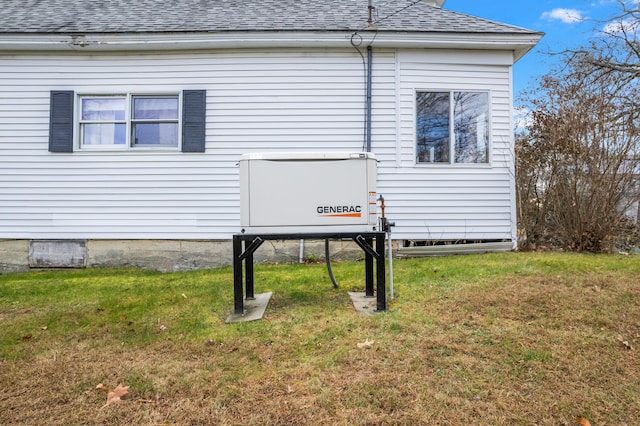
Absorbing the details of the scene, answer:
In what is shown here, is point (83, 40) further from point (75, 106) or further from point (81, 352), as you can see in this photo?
A: point (81, 352)

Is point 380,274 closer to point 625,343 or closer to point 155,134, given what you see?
point 625,343

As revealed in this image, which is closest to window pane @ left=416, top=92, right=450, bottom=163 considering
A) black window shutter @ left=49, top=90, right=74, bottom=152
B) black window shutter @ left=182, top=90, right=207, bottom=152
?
black window shutter @ left=182, top=90, right=207, bottom=152

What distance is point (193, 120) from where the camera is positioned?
7.10 metres

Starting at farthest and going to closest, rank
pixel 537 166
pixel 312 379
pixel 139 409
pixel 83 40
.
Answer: pixel 537 166, pixel 83 40, pixel 312 379, pixel 139 409

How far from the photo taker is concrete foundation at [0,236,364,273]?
7.07 m

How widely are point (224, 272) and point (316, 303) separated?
2.58 m

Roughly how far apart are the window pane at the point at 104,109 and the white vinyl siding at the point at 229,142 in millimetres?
211

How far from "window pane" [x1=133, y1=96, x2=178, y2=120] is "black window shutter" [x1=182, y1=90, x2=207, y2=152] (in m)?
0.29

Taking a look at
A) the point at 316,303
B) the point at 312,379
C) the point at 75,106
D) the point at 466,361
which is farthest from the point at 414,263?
the point at 75,106

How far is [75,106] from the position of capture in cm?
715

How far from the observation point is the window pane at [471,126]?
7281 mm

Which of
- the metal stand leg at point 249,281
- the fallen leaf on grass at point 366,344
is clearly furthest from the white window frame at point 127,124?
the fallen leaf on grass at point 366,344

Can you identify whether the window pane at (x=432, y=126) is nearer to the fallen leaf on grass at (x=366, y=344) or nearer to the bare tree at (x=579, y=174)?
the bare tree at (x=579, y=174)

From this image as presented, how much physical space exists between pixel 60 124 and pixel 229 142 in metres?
3.00
